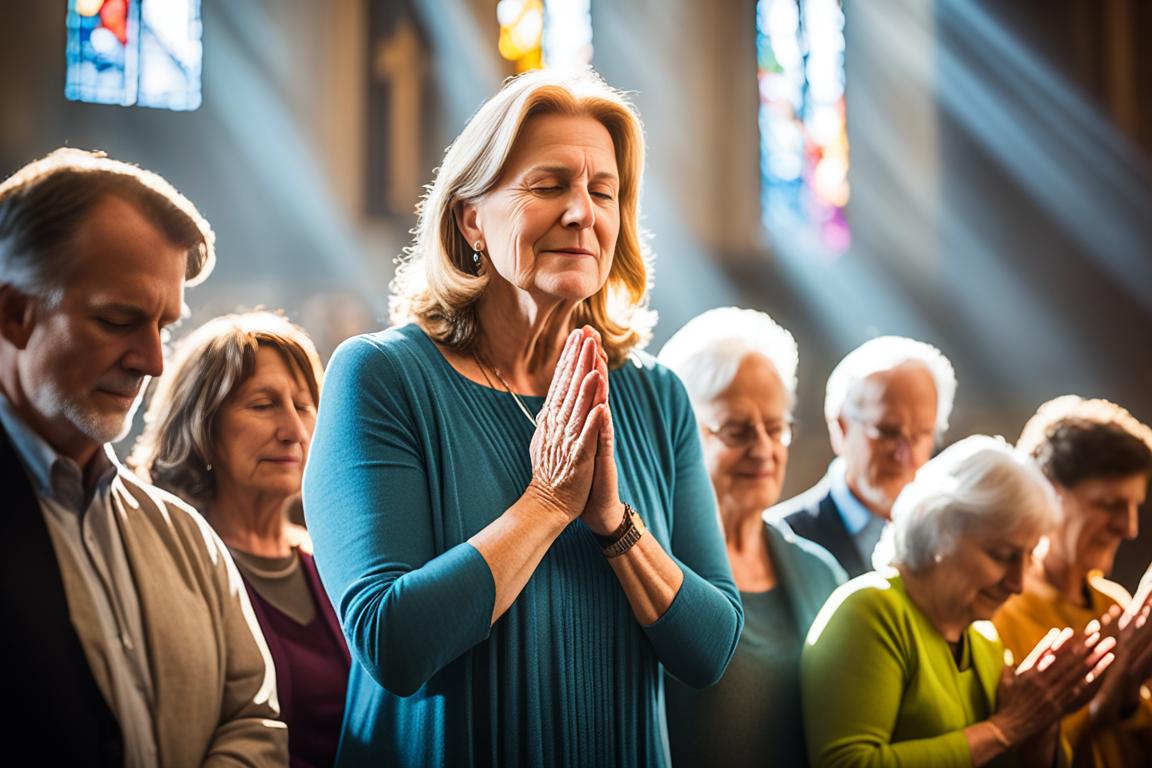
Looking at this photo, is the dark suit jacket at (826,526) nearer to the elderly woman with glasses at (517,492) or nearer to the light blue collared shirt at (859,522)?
the light blue collared shirt at (859,522)

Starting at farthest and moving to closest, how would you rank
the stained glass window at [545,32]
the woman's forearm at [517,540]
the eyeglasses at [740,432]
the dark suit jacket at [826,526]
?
the stained glass window at [545,32], the dark suit jacket at [826,526], the eyeglasses at [740,432], the woman's forearm at [517,540]

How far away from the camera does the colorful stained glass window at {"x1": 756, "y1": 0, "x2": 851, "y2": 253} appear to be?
8070mm

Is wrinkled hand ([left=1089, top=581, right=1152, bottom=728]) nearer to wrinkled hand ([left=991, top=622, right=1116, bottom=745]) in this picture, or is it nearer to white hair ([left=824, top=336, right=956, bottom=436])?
wrinkled hand ([left=991, top=622, right=1116, bottom=745])

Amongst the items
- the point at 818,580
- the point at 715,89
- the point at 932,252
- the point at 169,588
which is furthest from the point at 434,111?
the point at 169,588

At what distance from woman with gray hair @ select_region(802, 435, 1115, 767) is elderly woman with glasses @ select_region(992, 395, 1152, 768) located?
0.83 ft

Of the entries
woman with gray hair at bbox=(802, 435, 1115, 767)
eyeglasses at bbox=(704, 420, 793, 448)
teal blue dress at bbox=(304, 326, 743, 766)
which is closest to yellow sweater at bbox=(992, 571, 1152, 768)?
woman with gray hair at bbox=(802, 435, 1115, 767)

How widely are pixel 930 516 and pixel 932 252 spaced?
5607 mm

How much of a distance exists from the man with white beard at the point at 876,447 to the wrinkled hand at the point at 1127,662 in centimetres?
56

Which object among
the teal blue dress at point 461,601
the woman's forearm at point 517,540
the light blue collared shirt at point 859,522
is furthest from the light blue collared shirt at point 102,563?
the light blue collared shirt at point 859,522

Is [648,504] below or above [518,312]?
below

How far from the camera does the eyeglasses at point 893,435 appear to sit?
2.87 meters

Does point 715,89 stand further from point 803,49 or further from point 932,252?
point 932,252

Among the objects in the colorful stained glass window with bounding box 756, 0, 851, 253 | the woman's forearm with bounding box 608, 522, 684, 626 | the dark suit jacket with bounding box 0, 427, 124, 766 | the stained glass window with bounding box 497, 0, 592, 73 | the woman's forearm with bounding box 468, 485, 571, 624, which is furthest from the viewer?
the colorful stained glass window with bounding box 756, 0, 851, 253

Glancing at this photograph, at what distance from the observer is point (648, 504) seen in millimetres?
1863
